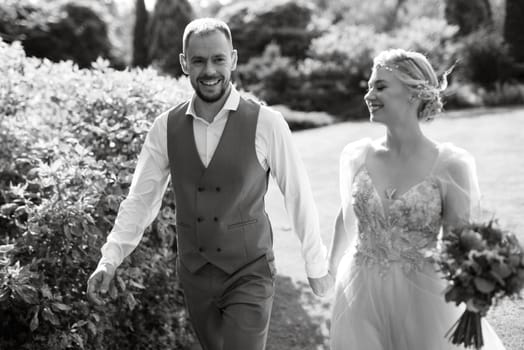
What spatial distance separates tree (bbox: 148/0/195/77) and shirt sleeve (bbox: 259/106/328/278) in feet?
48.7

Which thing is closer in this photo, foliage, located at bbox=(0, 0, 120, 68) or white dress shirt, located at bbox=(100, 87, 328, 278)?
white dress shirt, located at bbox=(100, 87, 328, 278)

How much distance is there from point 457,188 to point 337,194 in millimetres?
6212

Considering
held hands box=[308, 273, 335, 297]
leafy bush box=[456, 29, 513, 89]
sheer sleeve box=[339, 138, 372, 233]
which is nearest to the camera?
held hands box=[308, 273, 335, 297]

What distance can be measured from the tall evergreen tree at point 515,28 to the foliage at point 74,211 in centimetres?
1435

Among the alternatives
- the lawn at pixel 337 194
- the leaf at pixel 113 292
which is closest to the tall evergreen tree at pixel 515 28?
the lawn at pixel 337 194

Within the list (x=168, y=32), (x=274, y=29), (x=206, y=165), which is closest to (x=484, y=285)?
(x=206, y=165)

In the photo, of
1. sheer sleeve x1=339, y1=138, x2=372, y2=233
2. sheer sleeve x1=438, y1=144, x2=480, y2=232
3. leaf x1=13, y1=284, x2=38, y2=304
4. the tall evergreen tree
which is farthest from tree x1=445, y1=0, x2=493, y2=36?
leaf x1=13, y1=284, x2=38, y2=304

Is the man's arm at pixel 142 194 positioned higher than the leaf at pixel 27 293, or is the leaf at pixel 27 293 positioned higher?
the man's arm at pixel 142 194

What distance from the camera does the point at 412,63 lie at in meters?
3.30

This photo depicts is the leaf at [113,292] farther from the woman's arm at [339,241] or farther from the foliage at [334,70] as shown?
the foliage at [334,70]

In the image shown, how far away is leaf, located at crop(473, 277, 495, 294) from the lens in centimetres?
257

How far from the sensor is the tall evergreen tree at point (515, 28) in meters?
18.1

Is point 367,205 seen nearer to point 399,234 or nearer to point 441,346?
point 399,234

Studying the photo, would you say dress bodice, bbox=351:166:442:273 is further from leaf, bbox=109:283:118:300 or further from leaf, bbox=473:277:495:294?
leaf, bbox=109:283:118:300
